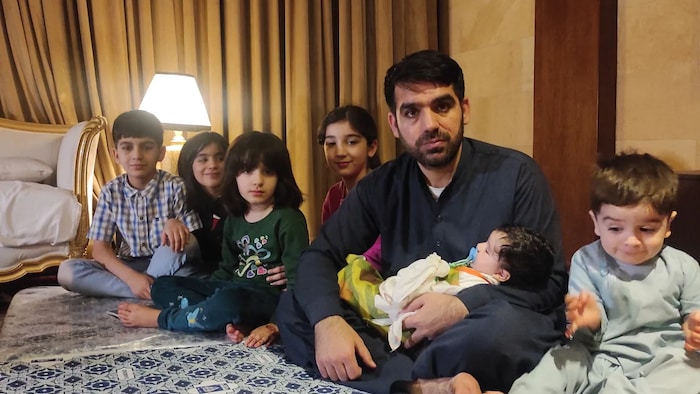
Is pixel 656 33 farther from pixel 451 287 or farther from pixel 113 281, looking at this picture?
pixel 113 281

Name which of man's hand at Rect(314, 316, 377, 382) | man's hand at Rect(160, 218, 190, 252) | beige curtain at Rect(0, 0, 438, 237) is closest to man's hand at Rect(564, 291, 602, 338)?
man's hand at Rect(314, 316, 377, 382)

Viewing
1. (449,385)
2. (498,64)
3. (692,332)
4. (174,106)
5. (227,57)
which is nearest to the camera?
(692,332)

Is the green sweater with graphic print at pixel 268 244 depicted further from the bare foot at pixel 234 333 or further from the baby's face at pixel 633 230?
the baby's face at pixel 633 230

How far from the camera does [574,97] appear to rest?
2455mm

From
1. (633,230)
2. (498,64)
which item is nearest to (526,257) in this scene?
(633,230)

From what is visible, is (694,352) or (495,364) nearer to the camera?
(694,352)

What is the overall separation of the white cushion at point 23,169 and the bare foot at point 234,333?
1668 millimetres

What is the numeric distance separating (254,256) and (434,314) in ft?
2.70

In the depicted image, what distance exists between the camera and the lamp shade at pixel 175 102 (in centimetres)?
308

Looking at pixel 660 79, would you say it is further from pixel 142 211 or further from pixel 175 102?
pixel 175 102

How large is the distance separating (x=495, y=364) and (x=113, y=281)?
1575mm

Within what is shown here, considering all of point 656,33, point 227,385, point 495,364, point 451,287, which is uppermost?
point 656,33

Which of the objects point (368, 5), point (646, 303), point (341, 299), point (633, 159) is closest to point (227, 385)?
point (341, 299)

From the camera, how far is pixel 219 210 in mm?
2449
